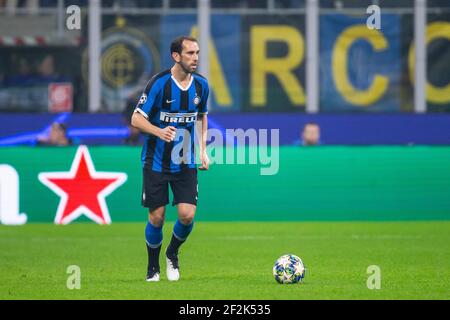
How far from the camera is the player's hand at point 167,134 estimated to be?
10.8 metres

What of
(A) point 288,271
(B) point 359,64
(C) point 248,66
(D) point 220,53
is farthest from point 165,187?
(B) point 359,64

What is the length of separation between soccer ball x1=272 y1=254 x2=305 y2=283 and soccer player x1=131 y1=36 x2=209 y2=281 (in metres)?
0.98

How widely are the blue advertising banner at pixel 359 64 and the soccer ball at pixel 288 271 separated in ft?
41.5

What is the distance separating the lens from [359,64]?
2336cm

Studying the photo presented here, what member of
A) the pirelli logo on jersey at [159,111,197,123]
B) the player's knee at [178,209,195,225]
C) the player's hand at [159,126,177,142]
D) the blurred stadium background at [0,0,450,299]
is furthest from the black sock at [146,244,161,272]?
the blurred stadium background at [0,0,450,299]

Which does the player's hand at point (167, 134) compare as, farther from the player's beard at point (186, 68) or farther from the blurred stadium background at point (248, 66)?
the blurred stadium background at point (248, 66)

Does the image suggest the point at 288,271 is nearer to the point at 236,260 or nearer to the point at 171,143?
the point at 171,143

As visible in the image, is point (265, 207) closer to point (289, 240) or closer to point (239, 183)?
point (239, 183)

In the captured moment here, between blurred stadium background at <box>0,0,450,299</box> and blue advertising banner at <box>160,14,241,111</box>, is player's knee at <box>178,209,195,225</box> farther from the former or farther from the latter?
blue advertising banner at <box>160,14,241,111</box>

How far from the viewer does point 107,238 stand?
1576 centimetres

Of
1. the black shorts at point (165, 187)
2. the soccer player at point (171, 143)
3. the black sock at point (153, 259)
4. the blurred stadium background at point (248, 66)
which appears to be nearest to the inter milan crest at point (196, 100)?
the soccer player at point (171, 143)

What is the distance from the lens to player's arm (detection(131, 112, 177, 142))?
10797mm
